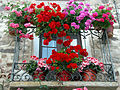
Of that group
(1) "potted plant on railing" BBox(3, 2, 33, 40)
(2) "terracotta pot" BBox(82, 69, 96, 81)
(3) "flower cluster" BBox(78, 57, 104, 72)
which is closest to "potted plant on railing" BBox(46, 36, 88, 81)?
(3) "flower cluster" BBox(78, 57, 104, 72)

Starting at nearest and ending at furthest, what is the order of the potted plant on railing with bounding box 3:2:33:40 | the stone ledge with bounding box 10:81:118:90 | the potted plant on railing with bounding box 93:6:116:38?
the stone ledge with bounding box 10:81:118:90, the potted plant on railing with bounding box 3:2:33:40, the potted plant on railing with bounding box 93:6:116:38

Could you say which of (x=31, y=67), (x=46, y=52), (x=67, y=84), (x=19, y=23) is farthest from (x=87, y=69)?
(x=19, y=23)

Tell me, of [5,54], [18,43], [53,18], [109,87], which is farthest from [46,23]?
[109,87]

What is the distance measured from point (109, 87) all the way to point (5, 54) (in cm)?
243

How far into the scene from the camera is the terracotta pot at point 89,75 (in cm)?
505

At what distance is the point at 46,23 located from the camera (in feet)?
18.1

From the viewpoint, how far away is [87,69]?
5199 millimetres

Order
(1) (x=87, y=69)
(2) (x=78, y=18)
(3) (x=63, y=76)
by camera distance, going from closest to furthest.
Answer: (3) (x=63, y=76) → (1) (x=87, y=69) → (2) (x=78, y=18)

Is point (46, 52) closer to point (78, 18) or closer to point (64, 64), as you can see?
point (64, 64)

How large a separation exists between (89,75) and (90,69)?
14 cm

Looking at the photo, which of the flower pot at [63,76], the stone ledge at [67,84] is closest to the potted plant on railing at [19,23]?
the flower pot at [63,76]

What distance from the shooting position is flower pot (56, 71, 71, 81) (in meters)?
5.04

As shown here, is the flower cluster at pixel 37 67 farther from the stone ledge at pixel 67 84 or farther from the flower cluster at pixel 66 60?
the stone ledge at pixel 67 84

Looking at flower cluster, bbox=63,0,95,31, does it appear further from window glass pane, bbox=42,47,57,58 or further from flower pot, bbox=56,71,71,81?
flower pot, bbox=56,71,71,81
